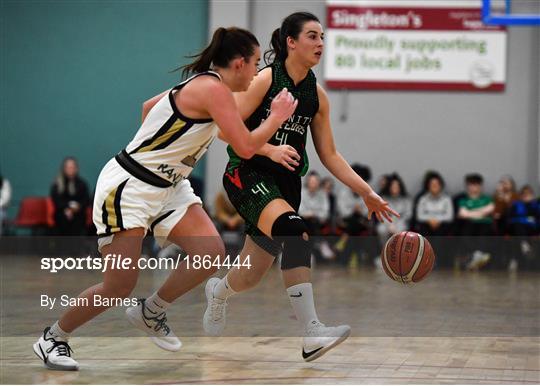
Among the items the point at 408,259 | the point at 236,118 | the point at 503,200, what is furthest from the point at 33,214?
the point at 236,118

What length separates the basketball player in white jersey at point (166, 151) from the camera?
414 cm

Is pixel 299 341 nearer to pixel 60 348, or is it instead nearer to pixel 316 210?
pixel 60 348

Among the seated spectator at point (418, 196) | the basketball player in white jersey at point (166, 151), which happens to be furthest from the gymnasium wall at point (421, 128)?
the basketball player in white jersey at point (166, 151)

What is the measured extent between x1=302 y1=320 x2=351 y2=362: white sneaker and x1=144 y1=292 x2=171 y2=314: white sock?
0.75 m

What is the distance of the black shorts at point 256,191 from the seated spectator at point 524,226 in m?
7.42

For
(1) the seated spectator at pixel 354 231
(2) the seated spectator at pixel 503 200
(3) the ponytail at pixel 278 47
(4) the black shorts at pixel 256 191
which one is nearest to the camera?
(4) the black shorts at pixel 256 191

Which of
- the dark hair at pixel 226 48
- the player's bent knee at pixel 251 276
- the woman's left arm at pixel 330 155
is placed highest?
the dark hair at pixel 226 48

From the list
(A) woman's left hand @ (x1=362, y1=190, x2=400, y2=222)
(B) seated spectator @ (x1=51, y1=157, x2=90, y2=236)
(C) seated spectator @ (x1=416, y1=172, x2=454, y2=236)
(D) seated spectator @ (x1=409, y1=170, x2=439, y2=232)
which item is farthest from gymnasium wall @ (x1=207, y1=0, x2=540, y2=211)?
(A) woman's left hand @ (x1=362, y1=190, x2=400, y2=222)

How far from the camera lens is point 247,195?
464 cm

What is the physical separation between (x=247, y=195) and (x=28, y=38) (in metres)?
10.1

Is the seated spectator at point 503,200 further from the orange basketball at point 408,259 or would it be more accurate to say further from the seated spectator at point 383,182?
the orange basketball at point 408,259

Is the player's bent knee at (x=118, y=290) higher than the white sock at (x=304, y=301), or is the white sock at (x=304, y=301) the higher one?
the player's bent knee at (x=118, y=290)

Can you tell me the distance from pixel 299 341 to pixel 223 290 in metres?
0.76

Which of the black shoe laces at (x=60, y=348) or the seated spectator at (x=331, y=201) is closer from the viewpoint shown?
the black shoe laces at (x=60, y=348)
